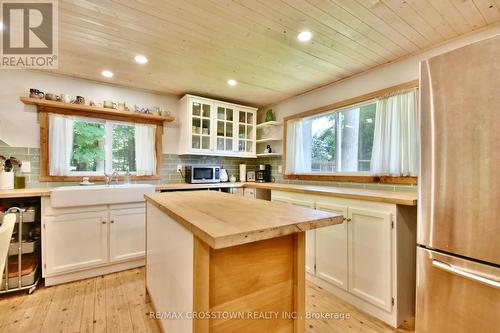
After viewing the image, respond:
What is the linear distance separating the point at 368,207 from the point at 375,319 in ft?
2.87

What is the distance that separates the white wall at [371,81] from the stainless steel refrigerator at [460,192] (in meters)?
0.97

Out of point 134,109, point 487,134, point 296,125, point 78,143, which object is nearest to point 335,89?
point 296,125

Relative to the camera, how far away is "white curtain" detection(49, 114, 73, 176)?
260 centimetres

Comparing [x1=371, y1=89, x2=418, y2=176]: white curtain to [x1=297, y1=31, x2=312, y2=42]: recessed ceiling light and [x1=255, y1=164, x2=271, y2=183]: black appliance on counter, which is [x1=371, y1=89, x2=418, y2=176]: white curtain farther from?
[x1=255, y1=164, x2=271, y2=183]: black appliance on counter

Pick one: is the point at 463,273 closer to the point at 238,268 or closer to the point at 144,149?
the point at 238,268

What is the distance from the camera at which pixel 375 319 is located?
1.78 m

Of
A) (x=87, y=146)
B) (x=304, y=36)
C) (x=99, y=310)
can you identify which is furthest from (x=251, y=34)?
Answer: (x=99, y=310)

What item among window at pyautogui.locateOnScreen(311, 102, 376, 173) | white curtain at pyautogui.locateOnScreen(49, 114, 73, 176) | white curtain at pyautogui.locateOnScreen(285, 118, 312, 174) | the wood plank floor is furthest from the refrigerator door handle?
white curtain at pyautogui.locateOnScreen(49, 114, 73, 176)

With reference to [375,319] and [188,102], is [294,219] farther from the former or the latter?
[188,102]

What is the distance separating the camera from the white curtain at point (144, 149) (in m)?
3.15

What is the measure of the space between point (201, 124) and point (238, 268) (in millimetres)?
2707

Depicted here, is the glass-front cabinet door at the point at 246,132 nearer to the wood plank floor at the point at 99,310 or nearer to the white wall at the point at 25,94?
the white wall at the point at 25,94

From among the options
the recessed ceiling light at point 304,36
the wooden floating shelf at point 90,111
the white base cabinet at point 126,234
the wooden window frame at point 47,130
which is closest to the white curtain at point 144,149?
the wooden floating shelf at point 90,111

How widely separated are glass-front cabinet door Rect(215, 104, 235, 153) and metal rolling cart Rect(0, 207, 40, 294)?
231 cm
